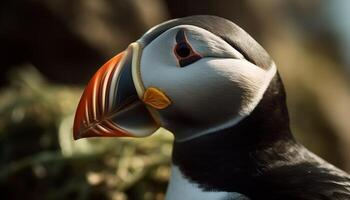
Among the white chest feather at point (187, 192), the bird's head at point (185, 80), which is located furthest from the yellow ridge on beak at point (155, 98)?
the white chest feather at point (187, 192)

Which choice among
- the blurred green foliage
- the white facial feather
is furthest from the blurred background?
the white facial feather

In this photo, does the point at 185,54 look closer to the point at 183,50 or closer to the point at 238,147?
the point at 183,50

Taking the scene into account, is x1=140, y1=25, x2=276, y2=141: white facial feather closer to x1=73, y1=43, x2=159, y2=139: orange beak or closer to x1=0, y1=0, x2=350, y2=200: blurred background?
x1=73, y1=43, x2=159, y2=139: orange beak

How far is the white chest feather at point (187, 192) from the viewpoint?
155cm

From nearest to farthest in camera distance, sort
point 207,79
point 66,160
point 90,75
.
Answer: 1. point 207,79
2. point 66,160
3. point 90,75

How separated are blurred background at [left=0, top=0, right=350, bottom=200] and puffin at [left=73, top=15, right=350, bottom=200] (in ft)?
2.48

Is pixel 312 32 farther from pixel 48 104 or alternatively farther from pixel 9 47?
pixel 48 104

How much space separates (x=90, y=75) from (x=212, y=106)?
2385mm

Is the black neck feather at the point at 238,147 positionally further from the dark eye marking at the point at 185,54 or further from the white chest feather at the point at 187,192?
the dark eye marking at the point at 185,54

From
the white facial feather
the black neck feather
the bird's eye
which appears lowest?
the black neck feather

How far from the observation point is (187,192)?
1625 millimetres

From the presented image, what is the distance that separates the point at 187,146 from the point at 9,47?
102 inches

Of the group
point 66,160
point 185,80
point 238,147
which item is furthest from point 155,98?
point 66,160

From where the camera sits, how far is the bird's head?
Answer: 1605mm
